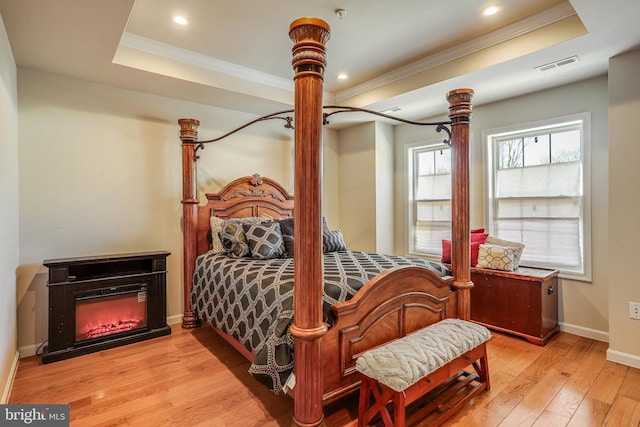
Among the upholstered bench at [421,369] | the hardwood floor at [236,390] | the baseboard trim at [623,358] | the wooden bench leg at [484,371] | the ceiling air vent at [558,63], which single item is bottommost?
the hardwood floor at [236,390]

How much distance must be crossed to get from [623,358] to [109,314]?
434 centimetres

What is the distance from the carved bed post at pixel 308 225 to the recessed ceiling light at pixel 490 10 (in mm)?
1632

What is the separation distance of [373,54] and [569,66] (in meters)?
1.70

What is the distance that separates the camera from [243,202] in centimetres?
394

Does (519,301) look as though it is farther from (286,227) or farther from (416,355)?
(286,227)

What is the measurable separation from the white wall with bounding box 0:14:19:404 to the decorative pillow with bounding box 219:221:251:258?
1.58 m

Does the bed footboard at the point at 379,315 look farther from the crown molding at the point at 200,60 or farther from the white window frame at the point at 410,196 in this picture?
the crown molding at the point at 200,60

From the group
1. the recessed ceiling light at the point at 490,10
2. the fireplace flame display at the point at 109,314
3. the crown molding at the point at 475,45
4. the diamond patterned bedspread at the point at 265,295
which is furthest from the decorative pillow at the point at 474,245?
the fireplace flame display at the point at 109,314

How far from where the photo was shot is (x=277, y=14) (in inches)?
102

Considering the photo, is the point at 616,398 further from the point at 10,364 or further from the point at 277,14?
the point at 10,364

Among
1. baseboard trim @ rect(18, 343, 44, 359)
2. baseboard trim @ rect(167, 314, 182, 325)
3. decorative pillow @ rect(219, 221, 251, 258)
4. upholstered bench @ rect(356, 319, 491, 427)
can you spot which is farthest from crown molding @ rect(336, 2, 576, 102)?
baseboard trim @ rect(18, 343, 44, 359)

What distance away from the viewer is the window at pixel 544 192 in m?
3.25

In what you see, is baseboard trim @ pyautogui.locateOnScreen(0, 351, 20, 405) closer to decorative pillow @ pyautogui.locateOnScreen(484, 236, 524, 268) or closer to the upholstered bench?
the upholstered bench

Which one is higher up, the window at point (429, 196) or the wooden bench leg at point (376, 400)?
the window at point (429, 196)
